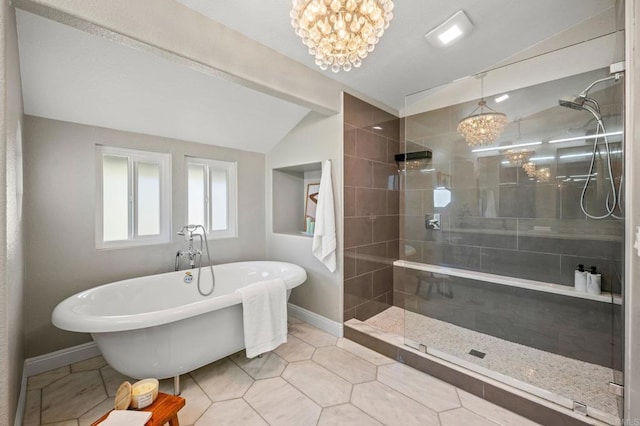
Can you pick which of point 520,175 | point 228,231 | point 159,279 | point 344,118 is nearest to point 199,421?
point 159,279

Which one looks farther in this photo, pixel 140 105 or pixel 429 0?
pixel 140 105

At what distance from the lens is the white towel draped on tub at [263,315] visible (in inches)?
75.2

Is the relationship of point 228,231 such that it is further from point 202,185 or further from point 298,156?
point 298,156

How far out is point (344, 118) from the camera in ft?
8.45

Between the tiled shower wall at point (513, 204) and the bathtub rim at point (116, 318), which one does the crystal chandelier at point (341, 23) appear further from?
the bathtub rim at point (116, 318)

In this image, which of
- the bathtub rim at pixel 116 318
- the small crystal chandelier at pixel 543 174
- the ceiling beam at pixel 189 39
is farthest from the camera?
the small crystal chandelier at pixel 543 174

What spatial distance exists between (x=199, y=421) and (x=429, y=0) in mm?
2990

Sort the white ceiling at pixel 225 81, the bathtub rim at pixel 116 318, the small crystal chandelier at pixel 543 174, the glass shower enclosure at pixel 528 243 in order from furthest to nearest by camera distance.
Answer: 1. the small crystal chandelier at pixel 543 174
2. the glass shower enclosure at pixel 528 243
3. the white ceiling at pixel 225 81
4. the bathtub rim at pixel 116 318

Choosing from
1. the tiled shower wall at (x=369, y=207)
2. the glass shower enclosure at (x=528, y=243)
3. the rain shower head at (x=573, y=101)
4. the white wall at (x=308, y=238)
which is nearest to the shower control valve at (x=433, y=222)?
the glass shower enclosure at (x=528, y=243)

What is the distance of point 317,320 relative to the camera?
2736 mm

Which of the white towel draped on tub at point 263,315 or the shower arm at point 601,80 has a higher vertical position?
the shower arm at point 601,80

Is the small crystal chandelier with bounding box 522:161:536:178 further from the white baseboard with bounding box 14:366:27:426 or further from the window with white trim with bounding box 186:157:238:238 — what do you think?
the white baseboard with bounding box 14:366:27:426

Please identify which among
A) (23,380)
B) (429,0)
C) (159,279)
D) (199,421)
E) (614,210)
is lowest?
(199,421)

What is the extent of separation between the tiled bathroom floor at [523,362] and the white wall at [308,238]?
25.9 inches
